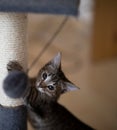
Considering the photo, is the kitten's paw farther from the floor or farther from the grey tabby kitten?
the floor

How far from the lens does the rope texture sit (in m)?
1.22

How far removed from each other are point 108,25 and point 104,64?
0.29 metres

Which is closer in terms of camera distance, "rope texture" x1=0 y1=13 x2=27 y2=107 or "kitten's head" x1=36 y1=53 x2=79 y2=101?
"rope texture" x1=0 y1=13 x2=27 y2=107

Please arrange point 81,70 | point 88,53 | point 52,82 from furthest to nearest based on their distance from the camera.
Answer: point 88,53 → point 81,70 → point 52,82

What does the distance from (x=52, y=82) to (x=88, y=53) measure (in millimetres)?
1525

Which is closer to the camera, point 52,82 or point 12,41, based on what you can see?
point 12,41

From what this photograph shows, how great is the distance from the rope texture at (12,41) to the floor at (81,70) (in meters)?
0.59

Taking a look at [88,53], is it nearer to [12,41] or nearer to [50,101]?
[50,101]

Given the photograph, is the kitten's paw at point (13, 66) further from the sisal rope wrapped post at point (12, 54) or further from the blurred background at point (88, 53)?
the blurred background at point (88, 53)

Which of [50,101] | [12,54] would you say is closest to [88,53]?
[50,101]

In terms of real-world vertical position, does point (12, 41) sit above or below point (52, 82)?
above

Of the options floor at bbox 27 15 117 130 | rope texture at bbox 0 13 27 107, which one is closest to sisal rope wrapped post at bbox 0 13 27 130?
rope texture at bbox 0 13 27 107

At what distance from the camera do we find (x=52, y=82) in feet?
4.46

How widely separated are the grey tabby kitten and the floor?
333mm
